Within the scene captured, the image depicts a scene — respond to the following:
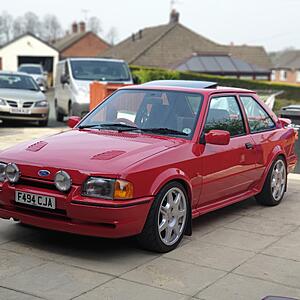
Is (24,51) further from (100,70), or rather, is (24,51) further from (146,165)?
(146,165)

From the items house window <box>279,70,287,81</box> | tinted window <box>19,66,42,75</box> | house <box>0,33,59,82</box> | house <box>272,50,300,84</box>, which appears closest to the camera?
tinted window <box>19,66,42,75</box>

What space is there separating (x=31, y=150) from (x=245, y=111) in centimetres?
274

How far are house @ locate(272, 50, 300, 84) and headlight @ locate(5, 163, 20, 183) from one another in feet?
280

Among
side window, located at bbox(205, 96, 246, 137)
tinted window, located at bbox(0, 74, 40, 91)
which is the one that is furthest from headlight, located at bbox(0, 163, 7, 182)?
tinted window, located at bbox(0, 74, 40, 91)

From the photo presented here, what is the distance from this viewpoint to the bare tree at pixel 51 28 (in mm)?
107556

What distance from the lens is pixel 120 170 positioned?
5043 millimetres

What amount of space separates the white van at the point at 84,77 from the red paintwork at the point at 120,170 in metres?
10.2

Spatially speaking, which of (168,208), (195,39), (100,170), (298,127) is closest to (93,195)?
(100,170)

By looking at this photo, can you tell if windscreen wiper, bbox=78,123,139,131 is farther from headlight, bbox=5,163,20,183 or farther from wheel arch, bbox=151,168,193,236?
headlight, bbox=5,163,20,183

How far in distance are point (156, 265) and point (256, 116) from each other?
3001 mm

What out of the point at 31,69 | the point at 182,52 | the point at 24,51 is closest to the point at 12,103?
the point at 31,69

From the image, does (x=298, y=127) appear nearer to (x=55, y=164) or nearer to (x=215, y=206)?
(x=215, y=206)

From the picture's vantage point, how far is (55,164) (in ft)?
17.1

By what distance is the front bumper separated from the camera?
4.96m
